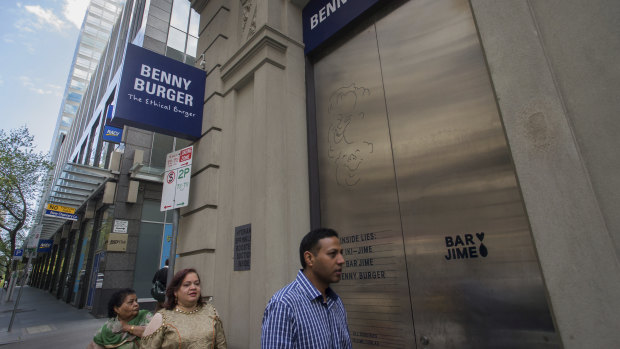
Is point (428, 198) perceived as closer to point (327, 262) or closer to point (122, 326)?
point (327, 262)

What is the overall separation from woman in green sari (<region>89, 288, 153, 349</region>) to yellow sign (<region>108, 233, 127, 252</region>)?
11.6 m

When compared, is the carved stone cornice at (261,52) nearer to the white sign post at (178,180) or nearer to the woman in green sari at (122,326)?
the white sign post at (178,180)

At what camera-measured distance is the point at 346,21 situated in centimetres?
451

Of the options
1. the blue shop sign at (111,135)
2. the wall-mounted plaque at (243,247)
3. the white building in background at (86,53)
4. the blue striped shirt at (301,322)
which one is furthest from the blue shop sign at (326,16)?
the white building in background at (86,53)

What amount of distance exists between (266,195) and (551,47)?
330 cm

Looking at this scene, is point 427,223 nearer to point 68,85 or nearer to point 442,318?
point 442,318

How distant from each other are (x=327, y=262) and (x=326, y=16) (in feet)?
13.9

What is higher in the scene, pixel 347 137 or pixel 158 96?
pixel 158 96

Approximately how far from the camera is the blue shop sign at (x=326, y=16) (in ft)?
14.5

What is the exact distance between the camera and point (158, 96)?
5410mm

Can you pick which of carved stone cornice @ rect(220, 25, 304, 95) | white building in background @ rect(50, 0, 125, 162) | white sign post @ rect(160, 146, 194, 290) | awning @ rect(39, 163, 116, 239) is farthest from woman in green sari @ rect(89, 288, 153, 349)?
white building in background @ rect(50, 0, 125, 162)

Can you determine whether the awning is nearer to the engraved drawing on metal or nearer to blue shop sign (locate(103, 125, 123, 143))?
blue shop sign (locate(103, 125, 123, 143))

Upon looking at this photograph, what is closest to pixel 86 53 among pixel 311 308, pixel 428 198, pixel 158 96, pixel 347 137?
pixel 158 96

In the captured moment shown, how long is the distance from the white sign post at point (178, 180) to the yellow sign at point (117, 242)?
1041 centimetres
